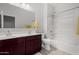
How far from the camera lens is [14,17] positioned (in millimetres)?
1684

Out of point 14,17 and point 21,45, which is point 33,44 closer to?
point 21,45

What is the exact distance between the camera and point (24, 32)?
5.78 ft

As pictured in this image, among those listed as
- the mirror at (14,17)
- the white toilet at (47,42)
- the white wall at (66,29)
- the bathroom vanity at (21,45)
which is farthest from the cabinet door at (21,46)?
the white wall at (66,29)

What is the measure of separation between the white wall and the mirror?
1.65 ft

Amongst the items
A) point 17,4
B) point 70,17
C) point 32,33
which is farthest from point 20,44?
point 70,17

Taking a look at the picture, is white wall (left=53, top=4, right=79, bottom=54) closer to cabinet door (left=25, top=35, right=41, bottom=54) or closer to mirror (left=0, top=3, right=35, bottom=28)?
cabinet door (left=25, top=35, right=41, bottom=54)

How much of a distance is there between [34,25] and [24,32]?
243 millimetres

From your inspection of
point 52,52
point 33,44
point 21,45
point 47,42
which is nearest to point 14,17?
point 21,45

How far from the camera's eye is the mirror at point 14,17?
5.29ft

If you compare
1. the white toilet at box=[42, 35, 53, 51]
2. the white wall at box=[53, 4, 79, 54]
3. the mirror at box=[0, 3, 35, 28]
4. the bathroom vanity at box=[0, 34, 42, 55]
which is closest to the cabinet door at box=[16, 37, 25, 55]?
the bathroom vanity at box=[0, 34, 42, 55]

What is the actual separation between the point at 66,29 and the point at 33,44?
2.29ft

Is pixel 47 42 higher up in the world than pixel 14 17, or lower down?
lower down

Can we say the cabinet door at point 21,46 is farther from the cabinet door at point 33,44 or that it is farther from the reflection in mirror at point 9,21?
the reflection in mirror at point 9,21
